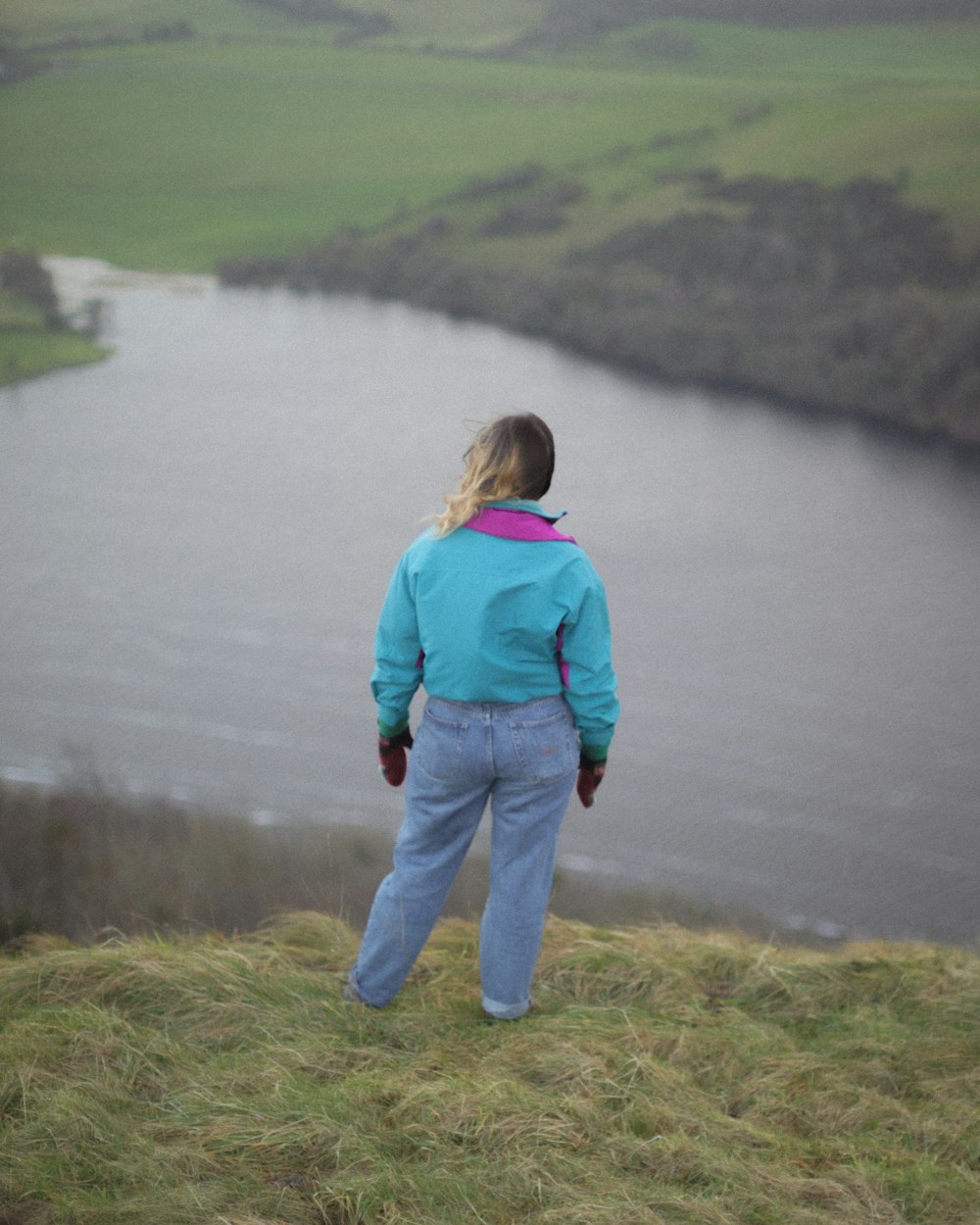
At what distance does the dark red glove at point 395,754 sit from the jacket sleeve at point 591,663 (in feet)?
1.16

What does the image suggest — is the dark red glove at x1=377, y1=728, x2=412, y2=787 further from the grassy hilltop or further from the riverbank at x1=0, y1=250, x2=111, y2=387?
the riverbank at x1=0, y1=250, x2=111, y2=387

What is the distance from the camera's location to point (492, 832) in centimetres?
220

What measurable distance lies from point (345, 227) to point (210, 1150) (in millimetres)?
17009

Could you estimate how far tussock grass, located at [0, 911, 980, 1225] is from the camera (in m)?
1.71

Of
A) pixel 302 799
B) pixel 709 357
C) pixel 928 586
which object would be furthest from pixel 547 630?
pixel 709 357

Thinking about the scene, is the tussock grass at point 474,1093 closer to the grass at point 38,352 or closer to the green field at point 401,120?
the green field at point 401,120

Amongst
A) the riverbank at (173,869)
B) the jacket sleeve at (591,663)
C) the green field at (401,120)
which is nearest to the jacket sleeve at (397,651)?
the jacket sleeve at (591,663)

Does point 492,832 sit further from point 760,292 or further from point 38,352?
point 38,352

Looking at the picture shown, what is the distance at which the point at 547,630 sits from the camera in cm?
204

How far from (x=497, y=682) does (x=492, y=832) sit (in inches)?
13.0

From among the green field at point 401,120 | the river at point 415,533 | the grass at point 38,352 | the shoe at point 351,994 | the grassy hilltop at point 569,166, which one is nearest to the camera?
the shoe at point 351,994

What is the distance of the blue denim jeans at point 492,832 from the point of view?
211 centimetres

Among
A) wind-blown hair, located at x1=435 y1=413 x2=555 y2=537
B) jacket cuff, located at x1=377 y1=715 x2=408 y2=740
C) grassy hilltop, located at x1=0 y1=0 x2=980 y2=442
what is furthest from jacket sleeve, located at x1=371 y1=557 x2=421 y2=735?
grassy hilltop, located at x1=0 y1=0 x2=980 y2=442

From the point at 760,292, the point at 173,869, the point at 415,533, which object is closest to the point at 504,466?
the point at 173,869
